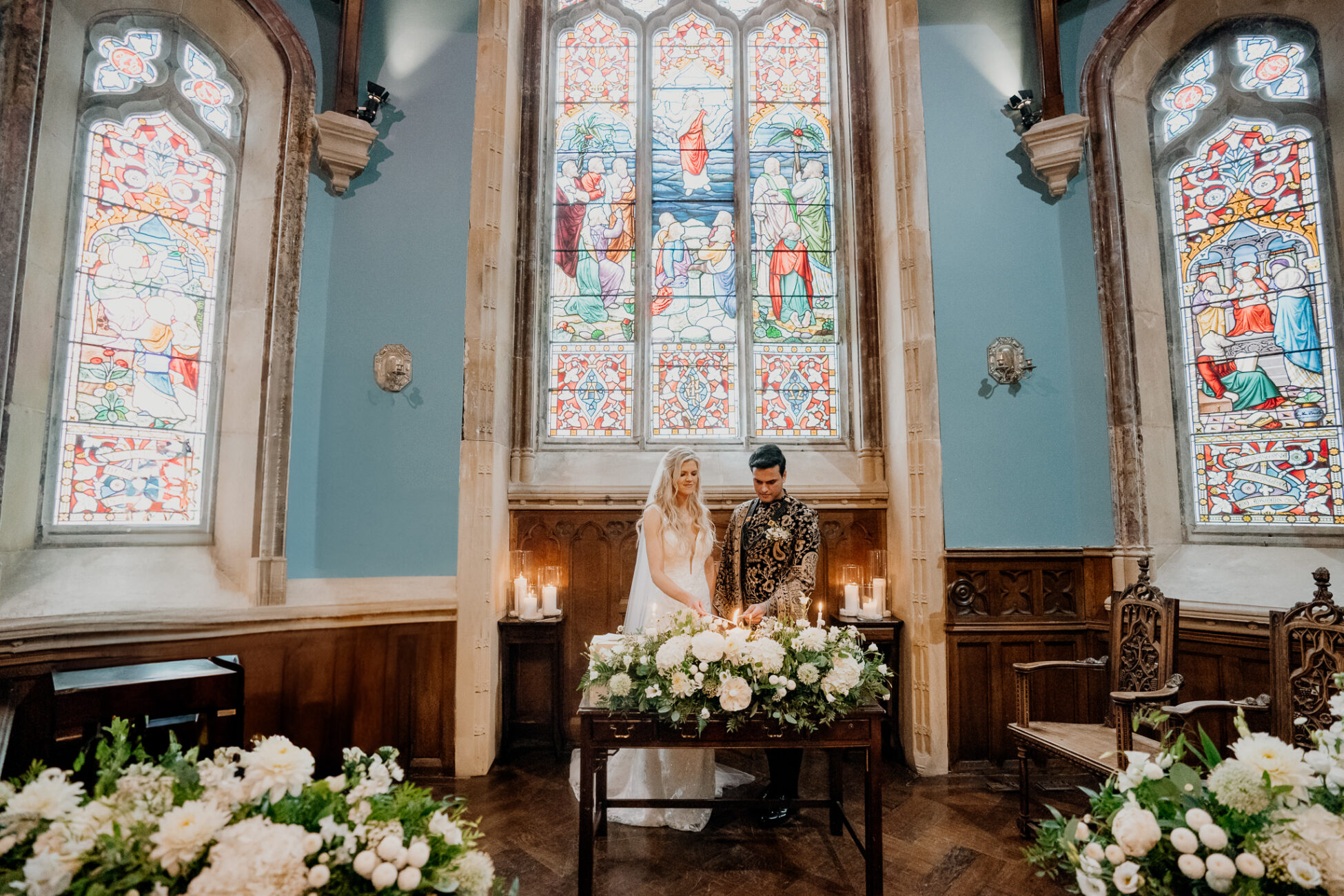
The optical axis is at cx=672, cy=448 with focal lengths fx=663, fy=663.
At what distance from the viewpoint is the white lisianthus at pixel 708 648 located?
94.0 inches

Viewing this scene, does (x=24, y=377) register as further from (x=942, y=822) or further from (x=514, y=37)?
(x=942, y=822)

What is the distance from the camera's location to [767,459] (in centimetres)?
325

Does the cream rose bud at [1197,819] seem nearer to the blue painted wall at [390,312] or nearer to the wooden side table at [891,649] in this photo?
the wooden side table at [891,649]

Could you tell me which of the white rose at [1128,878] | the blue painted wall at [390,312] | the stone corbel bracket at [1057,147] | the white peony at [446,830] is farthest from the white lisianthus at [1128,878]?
the stone corbel bracket at [1057,147]

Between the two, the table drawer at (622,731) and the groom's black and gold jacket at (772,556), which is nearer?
the table drawer at (622,731)

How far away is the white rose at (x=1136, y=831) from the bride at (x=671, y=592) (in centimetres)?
207

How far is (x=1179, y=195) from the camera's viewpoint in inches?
167

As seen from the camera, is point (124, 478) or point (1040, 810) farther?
point (124, 478)

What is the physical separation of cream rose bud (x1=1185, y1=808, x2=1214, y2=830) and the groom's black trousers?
A: 2.20 metres

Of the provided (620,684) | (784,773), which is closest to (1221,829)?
(620,684)

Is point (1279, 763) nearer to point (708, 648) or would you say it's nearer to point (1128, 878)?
point (1128, 878)

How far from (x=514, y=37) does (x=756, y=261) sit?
229 centimetres

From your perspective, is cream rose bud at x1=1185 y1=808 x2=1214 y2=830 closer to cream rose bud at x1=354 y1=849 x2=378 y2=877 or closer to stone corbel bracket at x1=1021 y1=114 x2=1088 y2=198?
cream rose bud at x1=354 y1=849 x2=378 y2=877

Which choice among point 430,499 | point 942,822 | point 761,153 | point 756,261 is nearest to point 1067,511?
point 942,822
